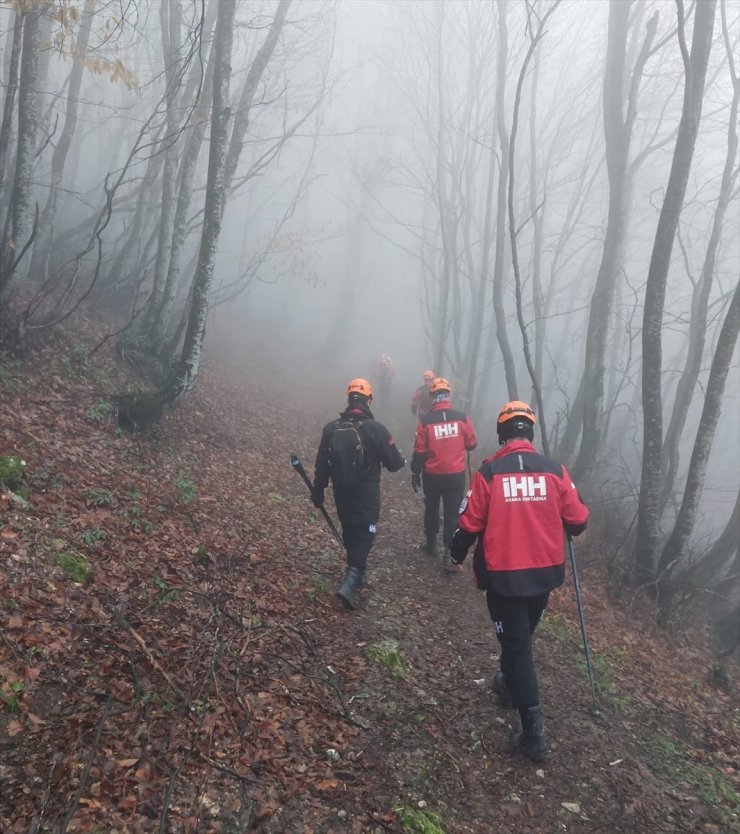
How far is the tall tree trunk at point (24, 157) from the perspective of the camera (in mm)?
8125

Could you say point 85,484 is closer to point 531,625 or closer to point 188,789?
point 188,789

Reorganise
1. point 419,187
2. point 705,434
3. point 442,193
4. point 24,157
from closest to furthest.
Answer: point 24,157
point 705,434
point 419,187
point 442,193

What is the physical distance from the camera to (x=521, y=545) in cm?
439

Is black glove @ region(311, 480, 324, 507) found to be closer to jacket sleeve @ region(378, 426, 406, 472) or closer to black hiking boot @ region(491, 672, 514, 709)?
jacket sleeve @ region(378, 426, 406, 472)

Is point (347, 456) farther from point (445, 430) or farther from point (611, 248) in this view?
point (611, 248)

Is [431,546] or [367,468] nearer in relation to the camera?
[367,468]

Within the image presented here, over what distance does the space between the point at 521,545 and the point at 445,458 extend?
148 inches

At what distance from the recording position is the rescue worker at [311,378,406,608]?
6.48 m

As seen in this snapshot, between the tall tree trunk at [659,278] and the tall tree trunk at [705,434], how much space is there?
26cm

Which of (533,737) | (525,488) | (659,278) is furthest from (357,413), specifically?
(659,278)

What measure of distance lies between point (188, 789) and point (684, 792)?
11.3 ft

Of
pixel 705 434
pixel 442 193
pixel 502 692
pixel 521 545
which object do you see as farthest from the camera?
pixel 442 193

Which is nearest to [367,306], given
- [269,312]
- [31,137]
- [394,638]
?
[269,312]

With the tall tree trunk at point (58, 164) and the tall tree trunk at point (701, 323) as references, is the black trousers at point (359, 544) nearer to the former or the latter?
the tall tree trunk at point (701, 323)
